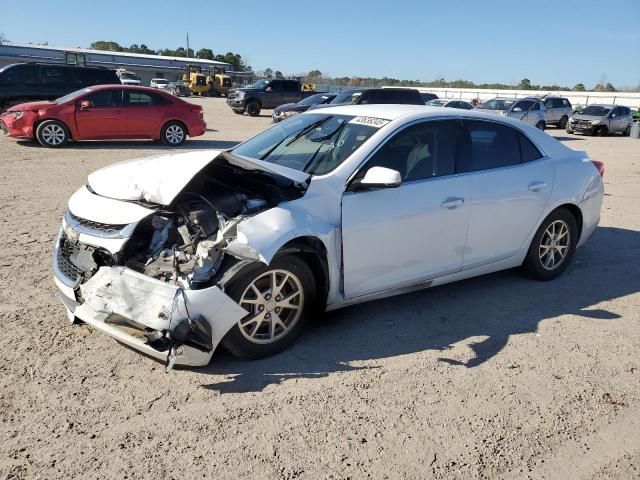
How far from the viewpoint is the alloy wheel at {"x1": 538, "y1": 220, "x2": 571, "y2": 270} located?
5.25 metres

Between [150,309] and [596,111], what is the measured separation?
29.2 m

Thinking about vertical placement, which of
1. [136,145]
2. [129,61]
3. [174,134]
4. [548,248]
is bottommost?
[136,145]

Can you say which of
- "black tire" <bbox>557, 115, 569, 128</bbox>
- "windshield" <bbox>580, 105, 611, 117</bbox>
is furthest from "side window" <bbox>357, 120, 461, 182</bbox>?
"black tire" <bbox>557, 115, 569, 128</bbox>

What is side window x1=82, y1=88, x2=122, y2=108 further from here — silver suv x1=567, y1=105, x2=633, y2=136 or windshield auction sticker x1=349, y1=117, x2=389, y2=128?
A: silver suv x1=567, y1=105, x2=633, y2=136

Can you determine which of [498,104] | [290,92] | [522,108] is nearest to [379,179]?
[522,108]

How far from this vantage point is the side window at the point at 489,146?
4.60 m

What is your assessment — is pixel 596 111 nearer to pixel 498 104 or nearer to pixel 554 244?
pixel 498 104

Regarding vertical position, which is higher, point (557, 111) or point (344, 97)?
point (344, 97)

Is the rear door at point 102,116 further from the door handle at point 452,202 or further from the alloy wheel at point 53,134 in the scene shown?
the door handle at point 452,202

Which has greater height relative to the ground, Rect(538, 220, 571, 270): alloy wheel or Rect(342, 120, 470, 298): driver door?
Rect(342, 120, 470, 298): driver door

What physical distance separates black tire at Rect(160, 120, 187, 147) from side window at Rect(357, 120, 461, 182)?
11.4m

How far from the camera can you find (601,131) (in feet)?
88.2

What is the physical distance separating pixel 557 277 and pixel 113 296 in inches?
173

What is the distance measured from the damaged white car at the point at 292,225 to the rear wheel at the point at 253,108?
80.8ft
